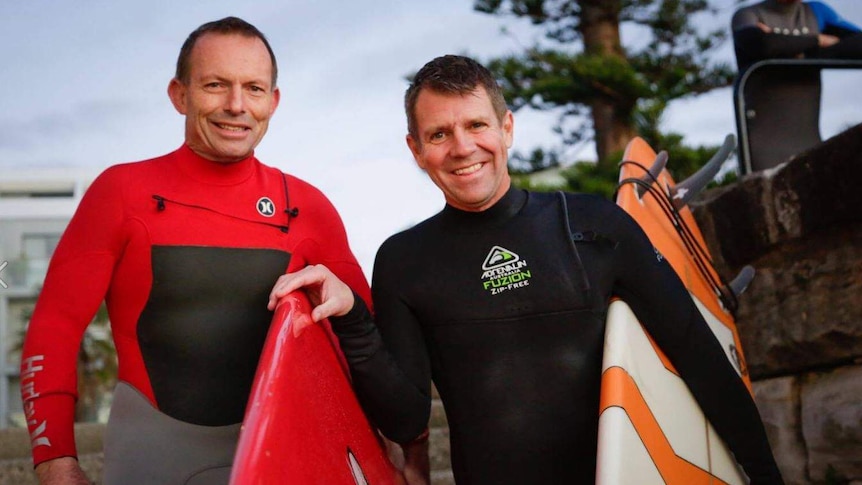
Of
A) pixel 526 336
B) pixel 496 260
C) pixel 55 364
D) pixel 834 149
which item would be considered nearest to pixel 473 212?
pixel 496 260

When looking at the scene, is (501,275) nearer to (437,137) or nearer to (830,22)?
(437,137)

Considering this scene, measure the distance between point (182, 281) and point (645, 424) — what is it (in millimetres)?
1109

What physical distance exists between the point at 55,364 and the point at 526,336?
1047 mm

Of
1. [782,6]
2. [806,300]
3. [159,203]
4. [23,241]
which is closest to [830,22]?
[782,6]

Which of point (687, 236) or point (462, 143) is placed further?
point (687, 236)

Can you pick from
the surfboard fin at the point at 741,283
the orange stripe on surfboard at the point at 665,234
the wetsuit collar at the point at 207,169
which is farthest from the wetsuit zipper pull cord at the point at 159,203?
the surfboard fin at the point at 741,283

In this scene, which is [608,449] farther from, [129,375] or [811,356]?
[811,356]

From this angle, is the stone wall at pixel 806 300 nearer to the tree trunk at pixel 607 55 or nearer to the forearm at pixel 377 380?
the forearm at pixel 377 380

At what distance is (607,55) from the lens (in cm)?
986

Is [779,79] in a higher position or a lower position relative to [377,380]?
higher

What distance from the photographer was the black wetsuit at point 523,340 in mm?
2133

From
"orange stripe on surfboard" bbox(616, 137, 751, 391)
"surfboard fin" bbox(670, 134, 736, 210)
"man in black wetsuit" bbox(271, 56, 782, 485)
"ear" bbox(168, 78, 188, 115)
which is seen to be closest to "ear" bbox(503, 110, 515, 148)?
"man in black wetsuit" bbox(271, 56, 782, 485)

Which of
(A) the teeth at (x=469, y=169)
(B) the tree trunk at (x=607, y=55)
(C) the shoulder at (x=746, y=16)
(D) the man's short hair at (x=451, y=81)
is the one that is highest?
(B) the tree trunk at (x=607, y=55)

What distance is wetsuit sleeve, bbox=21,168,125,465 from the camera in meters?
1.91
